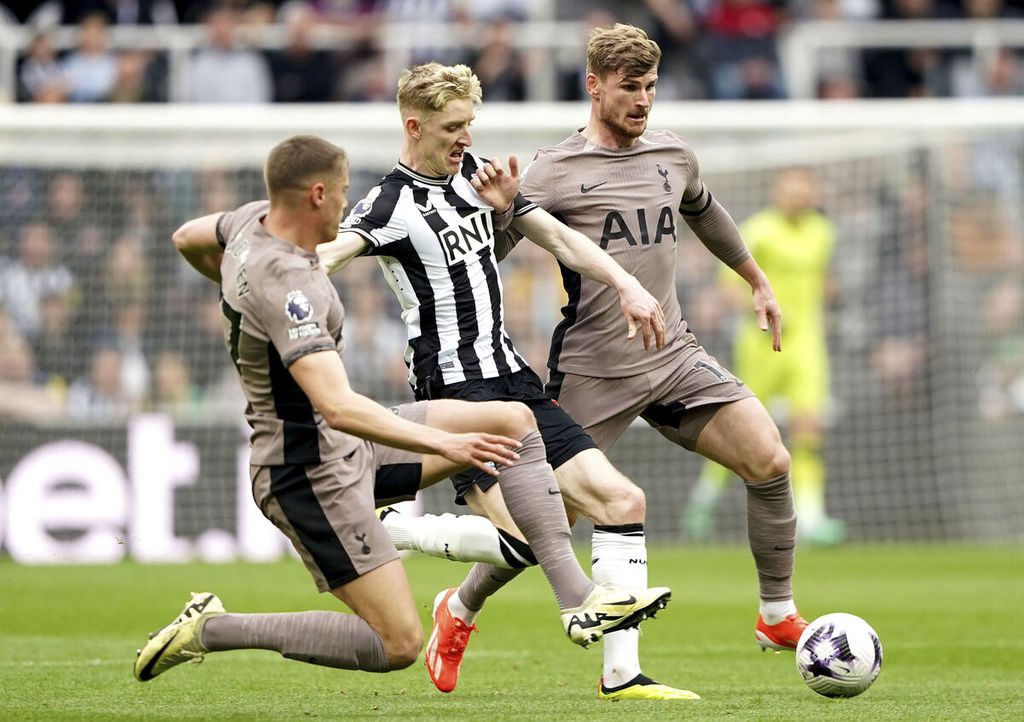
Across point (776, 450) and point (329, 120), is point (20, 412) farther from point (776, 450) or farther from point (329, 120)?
point (776, 450)

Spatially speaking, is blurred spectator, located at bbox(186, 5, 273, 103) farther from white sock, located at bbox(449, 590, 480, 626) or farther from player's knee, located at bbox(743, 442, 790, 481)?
player's knee, located at bbox(743, 442, 790, 481)

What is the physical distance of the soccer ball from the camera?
20.5ft

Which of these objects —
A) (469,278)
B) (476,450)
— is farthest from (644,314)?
(476,450)

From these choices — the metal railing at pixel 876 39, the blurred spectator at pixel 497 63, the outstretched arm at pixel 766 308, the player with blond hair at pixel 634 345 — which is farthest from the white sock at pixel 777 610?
the metal railing at pixel 876 39

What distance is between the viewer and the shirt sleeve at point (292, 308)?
17.8ft

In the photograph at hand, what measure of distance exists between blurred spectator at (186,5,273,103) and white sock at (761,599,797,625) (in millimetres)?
10722

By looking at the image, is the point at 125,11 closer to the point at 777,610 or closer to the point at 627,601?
the point at 777,610

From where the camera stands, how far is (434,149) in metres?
6.65

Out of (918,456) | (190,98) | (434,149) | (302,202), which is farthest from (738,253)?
(190,98)

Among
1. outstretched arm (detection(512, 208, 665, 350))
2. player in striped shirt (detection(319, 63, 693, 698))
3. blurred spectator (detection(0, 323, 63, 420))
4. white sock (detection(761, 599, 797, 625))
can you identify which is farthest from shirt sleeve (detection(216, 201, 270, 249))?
blurred spectator (detection(0, 323, 63, 420))

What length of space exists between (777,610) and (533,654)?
1468mm

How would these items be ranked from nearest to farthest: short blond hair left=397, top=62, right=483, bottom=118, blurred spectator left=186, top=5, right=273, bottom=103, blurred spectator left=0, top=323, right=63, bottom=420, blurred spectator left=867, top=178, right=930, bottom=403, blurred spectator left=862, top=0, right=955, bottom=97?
short blond hair left=397, top=62, right=483, bottom=118 → blurred spectator left=0, top=323, right=63, bottom=420 → blurred spectator left=867, top=178, right=930, bottom=403 → blurred spectator left=186, top=5, right=273, bottom=103 → blurred spectator left=862, top=0, right=955, bottom=97

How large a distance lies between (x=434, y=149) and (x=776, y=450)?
6.04 feet

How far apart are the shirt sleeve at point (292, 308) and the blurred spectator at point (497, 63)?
11.1 m
